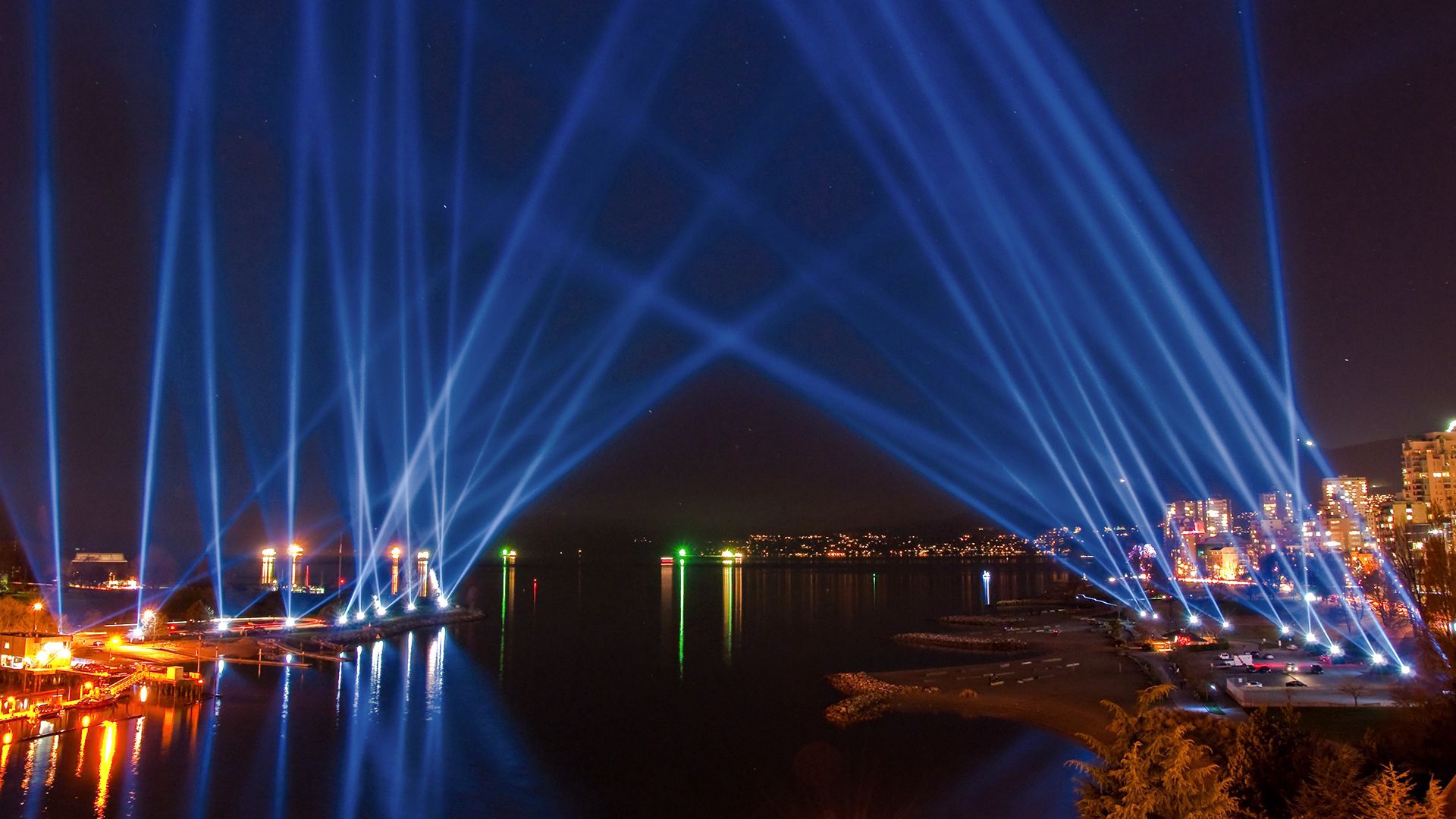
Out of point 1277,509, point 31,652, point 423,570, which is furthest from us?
point 1277,509

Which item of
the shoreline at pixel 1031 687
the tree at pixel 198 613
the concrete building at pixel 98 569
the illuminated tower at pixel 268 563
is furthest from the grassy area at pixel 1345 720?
the concrete building at pixel 98 569

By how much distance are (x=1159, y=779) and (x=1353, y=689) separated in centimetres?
1687

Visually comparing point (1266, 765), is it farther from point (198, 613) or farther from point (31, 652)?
point (198, 613)

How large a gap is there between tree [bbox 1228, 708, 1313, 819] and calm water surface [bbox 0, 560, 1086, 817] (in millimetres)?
6299

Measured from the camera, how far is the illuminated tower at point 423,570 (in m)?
62.2

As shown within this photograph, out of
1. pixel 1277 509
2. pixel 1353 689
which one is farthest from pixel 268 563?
pixel 1277 509

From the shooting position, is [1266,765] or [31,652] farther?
[31,652]

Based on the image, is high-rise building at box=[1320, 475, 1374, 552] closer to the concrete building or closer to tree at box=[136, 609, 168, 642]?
tree at box=[136, 609, 168, 642]

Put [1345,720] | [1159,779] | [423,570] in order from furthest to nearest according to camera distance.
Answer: [423,570] → [1345,720] → [1159,779]

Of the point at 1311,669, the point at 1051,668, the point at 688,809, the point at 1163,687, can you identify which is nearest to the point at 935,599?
the point at 1051,668

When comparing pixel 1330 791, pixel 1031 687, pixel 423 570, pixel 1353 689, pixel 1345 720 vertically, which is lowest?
pixel 1031 687

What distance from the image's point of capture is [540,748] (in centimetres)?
2102

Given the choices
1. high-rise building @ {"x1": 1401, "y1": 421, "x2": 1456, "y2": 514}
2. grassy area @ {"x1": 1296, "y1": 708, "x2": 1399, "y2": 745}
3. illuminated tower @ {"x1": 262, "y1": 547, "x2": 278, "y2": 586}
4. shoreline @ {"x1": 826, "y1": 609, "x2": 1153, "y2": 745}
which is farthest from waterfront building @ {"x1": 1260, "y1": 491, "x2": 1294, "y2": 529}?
illuminated tower @ {"x1": 262, "y1": 547, "x2": 278, "y2": 586}

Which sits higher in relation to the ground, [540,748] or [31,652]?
[31,652]
